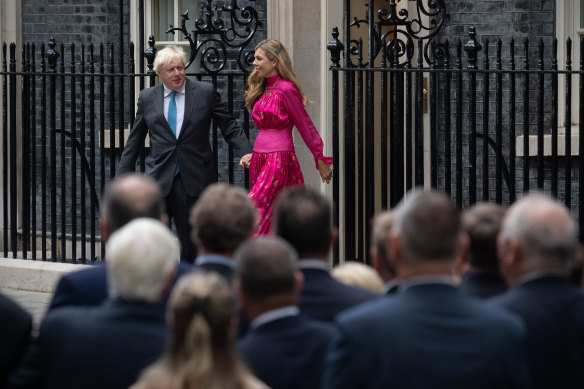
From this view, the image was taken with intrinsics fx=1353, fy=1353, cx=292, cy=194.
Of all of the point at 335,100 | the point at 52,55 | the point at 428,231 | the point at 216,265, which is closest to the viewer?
the point at 428,231

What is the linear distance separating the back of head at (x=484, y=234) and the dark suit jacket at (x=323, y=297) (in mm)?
398

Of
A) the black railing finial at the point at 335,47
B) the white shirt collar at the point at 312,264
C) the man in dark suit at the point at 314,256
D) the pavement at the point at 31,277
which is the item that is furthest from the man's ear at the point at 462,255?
the pavement at the point at 31,277

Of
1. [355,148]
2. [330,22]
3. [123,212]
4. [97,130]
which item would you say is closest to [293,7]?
[330,22]

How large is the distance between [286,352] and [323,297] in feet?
1.77

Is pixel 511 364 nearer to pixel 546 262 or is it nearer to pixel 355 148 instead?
pixel 546 262

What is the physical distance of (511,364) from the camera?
371 centimetres

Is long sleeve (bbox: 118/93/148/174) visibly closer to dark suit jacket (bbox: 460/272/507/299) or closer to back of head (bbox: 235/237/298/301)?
dark suit jacket (bbox: 460/272/507/299)

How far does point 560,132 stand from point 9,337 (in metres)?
7.50

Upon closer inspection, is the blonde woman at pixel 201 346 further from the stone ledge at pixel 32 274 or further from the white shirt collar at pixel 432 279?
the stone ledge at pixel 32 274

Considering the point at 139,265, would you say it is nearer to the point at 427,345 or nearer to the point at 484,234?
the point at 427,345

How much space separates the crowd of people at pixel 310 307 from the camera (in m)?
3.61

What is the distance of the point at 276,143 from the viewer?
9.49 m

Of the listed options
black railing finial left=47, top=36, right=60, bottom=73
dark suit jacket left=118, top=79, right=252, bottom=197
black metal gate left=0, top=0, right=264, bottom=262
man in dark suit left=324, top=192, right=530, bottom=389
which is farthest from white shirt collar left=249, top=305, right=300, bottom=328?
black railing finial left=47, top=36, right=60, bottom=73

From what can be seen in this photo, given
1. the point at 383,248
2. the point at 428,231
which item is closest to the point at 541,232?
the point at 428,231
